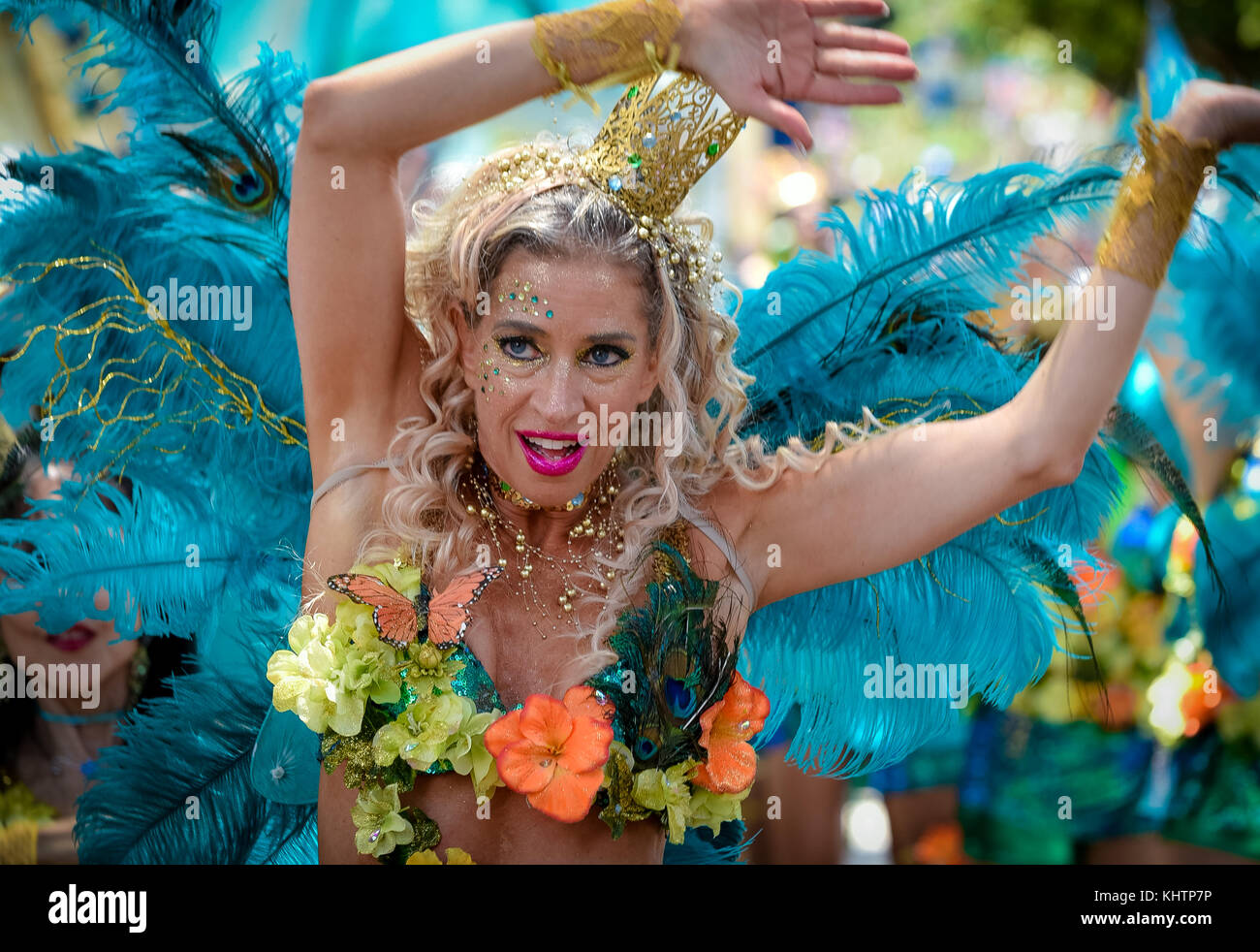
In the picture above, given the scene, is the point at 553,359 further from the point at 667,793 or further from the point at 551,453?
the point at 667,793

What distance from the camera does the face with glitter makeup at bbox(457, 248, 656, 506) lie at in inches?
62.4

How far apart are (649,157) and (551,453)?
0.43 metres

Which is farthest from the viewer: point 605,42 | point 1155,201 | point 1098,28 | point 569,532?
point 1098,28

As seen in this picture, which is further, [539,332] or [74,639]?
[74,639]

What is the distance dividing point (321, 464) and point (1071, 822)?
6.54 feet

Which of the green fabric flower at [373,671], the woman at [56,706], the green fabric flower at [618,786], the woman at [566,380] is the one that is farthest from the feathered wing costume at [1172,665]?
the woman at [56,706]

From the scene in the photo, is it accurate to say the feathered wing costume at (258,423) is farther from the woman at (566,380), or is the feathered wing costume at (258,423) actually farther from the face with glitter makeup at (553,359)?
the face with glitter makeup at (553,359)

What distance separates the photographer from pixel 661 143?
160 centimetres

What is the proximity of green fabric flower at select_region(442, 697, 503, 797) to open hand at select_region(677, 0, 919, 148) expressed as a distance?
0.87 meters

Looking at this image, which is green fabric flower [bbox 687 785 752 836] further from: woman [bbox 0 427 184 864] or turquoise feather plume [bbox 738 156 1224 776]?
woman [bbox 0 427 184 864]

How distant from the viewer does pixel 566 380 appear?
1587 millimetres

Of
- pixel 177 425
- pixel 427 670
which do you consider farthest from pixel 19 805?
pixel 427 670
